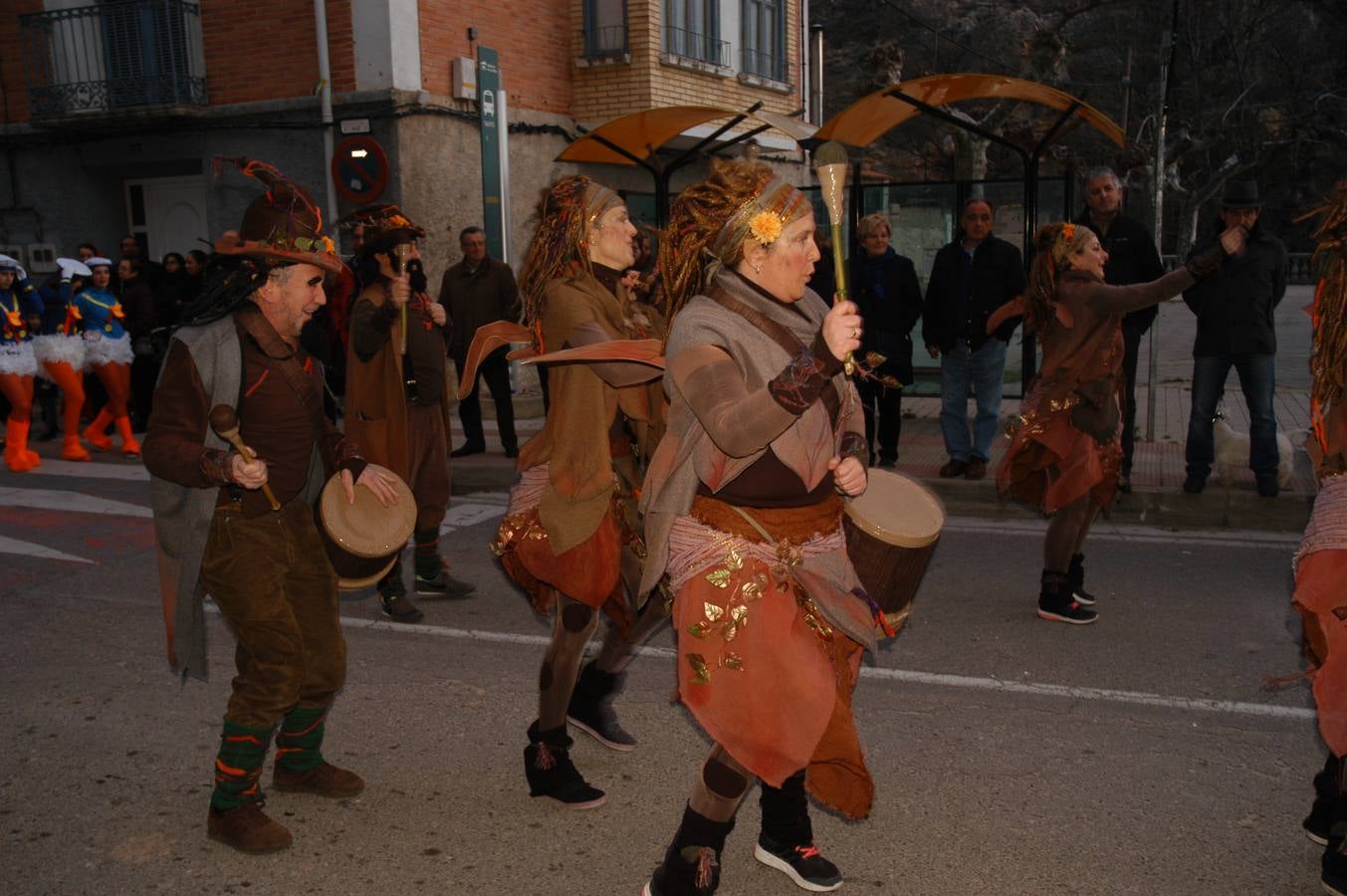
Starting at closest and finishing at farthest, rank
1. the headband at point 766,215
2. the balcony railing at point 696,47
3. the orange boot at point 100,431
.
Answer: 1. the headband at point 766,215
2. the orange boot at point 100,431
3. the balcony railing at point 696,47

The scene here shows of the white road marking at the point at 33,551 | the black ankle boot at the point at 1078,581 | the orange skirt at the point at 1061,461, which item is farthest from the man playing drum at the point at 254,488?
the white road marking at the point at 33,551

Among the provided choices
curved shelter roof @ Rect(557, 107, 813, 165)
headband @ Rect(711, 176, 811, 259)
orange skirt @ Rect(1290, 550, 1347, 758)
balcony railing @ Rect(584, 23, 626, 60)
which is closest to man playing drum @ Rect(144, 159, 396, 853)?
headband @ Rect(711, 176, 811, 259)

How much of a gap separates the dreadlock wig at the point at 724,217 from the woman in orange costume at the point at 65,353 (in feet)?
33.7

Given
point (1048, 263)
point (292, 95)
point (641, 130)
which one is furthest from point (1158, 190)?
point (292, 95)

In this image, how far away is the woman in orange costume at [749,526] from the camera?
3.10m

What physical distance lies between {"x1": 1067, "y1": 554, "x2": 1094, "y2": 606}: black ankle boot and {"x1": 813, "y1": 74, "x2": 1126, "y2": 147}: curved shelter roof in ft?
A: 15.6

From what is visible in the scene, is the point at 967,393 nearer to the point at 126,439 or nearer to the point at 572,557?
the point at 572,557

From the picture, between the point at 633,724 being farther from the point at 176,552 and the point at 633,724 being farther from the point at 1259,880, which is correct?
the point at 1259,880

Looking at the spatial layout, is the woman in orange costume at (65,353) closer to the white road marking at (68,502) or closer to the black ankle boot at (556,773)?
the white road marking at (68,502)

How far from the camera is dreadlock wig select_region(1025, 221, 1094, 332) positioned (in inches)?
236

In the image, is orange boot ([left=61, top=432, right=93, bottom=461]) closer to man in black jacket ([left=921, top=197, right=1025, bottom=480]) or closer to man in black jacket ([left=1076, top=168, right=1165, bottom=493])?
man in black jacket ([left=921, top=197, right=1025, bottom=480])

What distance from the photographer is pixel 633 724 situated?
4.97m

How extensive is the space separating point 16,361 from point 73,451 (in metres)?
1.05

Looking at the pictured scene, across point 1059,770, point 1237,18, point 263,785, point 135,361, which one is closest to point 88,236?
point 135,361
